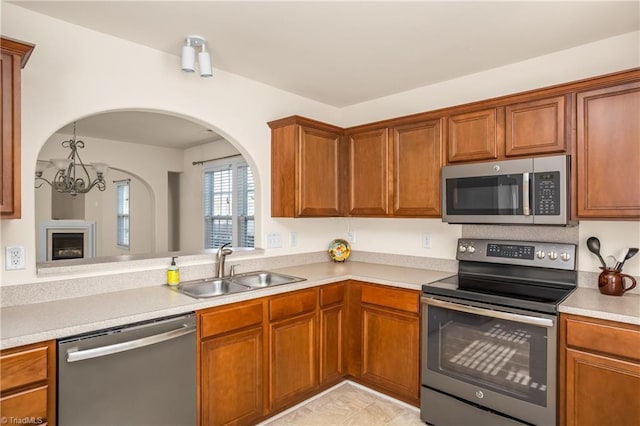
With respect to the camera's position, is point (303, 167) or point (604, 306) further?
point (303, 167)

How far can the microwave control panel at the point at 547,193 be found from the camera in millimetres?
2131

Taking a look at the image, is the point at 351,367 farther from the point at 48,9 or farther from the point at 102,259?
the point at 48,9

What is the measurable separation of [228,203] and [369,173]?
2894 mm

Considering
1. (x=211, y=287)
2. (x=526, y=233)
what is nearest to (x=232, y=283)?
(x=211, y=287)

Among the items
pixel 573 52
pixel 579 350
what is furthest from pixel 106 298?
pixel 573 52

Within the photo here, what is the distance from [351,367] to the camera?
287cm

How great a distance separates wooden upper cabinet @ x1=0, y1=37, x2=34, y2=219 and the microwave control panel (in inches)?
105

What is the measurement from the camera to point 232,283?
103 inches

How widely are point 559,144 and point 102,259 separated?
2852 mm

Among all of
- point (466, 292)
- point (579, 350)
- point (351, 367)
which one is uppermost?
point (466, 292)

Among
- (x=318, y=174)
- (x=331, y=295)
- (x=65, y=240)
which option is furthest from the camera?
(x=65, y=240)

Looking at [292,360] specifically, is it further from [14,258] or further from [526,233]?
[526,233]

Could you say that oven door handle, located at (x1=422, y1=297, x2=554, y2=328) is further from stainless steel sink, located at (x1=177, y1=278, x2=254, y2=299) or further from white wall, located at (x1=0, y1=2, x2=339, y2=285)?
white wall, located at (x1=0, y1=2, x2=339, y2=285)

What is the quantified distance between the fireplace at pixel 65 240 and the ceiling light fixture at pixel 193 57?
432 centimetres
